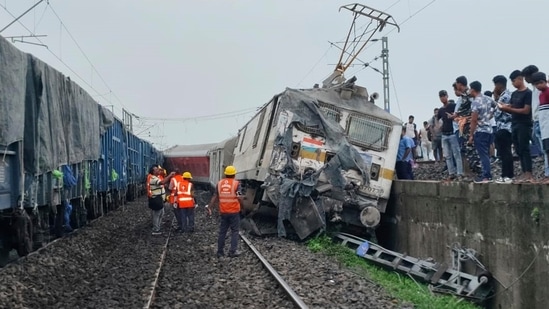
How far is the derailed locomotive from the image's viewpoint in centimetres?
1230

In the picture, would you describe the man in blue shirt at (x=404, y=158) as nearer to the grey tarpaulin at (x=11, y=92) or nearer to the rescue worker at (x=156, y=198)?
the rescue worker at (x=156, y=198)

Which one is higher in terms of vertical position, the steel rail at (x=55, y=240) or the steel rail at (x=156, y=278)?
the steel rail at (x=55, y=240)

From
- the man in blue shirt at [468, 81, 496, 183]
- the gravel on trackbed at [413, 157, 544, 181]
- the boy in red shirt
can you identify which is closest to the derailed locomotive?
the gravel on trackbed at [413, 157, 544, 181]

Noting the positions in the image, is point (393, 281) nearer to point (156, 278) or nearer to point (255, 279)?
point (255, 279)

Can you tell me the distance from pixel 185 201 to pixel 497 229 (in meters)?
8.47

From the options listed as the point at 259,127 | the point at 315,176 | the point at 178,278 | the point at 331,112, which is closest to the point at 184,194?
the point at 259,127

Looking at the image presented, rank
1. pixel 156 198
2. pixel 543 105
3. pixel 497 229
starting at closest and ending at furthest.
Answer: pixel 543 105, pixel 497 229, pixel 156 198

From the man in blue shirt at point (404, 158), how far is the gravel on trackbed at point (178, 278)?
333 cm

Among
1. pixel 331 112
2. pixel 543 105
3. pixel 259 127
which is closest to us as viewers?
pixel 543 105

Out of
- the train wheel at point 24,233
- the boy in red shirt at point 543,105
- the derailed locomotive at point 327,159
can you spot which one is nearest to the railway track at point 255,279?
the derailed locomotive at point 327,159

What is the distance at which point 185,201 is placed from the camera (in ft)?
48.8

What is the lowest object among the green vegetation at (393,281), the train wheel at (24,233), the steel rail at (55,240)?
the green vegetation at (393,281)

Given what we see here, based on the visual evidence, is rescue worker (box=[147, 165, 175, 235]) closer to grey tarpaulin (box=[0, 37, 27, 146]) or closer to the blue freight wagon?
the blue freight wagon

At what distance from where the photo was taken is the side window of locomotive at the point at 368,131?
1307cm
